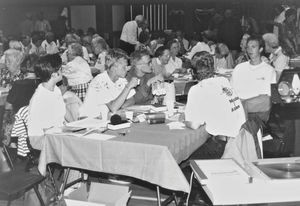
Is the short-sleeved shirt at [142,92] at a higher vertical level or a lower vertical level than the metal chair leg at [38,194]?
higher

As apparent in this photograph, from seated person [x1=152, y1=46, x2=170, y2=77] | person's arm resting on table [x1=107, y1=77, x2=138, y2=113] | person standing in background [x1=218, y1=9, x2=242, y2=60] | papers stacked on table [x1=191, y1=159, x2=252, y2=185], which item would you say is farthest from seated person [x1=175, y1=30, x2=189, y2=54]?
papers stacked on table [x1=191, y1=159, x2=252, y2=185]

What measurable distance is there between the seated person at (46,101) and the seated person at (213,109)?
3.37 ft

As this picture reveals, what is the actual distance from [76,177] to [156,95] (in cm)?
99

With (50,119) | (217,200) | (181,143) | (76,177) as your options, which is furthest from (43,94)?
(217,200)

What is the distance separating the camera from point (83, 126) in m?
3.07

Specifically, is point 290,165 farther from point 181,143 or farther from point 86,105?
point 86,105

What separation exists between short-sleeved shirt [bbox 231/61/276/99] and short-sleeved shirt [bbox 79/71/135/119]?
1.11m

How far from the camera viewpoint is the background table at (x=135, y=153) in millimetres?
2701

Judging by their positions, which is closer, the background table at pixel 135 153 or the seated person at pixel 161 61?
the background table at pixel 135 153

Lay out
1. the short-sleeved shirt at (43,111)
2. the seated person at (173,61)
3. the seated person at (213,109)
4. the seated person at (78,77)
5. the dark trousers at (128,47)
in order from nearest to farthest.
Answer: the seated person at (213,109), the short-sleeved shirt at (43,111), the seated person at (78,77), the seated person at (173,61), the dark trousers at (128,47)

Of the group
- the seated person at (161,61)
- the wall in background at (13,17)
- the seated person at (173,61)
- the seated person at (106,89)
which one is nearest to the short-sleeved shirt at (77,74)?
the seated person at (161,61)

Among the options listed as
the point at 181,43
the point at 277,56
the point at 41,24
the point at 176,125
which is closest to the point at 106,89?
the point at 176,125

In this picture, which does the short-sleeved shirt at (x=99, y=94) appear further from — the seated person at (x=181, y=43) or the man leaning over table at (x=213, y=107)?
the seated person at (x=181, y=43)

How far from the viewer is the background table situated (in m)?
2.70
